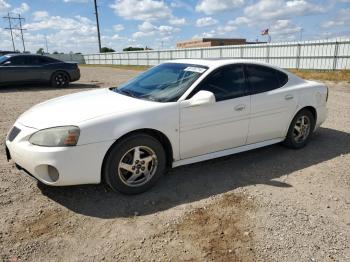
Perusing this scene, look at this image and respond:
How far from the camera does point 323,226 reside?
10.6 ft

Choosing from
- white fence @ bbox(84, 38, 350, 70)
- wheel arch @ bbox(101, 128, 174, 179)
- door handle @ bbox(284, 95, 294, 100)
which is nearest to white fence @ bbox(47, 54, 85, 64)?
white fence @ bbox(84, 38, 350, 70)

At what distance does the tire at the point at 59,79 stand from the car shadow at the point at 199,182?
1062 cm

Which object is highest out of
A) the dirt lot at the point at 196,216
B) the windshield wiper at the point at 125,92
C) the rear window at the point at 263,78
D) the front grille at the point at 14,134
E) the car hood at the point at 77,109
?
the rear window at the point at 263,78

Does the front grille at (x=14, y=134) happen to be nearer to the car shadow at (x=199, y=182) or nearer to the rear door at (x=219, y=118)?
the car shadow at (x=199, y=182)

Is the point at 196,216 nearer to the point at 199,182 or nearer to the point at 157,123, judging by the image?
the point at 199,182

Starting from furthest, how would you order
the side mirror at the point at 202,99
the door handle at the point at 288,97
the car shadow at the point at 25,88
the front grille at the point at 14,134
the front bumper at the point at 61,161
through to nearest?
the car shadow at the point at 25,88, the door handle at the point at 288,97, the side mirror at the point at 202,99, the front grille at the point at 14,134, the front bumper at the point at 61,161

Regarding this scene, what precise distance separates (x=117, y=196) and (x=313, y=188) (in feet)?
7.71

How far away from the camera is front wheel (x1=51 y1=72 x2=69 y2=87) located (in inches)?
540

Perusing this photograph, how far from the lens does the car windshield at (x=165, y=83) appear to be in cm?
406

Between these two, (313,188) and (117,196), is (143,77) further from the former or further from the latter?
(313,188)

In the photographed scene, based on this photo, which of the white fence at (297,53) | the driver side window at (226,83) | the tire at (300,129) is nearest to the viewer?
the driver side window at (226,83)

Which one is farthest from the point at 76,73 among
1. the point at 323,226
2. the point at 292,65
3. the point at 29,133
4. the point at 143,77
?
the point at 292,65

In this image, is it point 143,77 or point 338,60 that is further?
point 338,60

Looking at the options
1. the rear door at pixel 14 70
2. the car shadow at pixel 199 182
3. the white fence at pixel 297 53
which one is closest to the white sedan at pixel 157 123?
the car shadow at pixel 199 182
